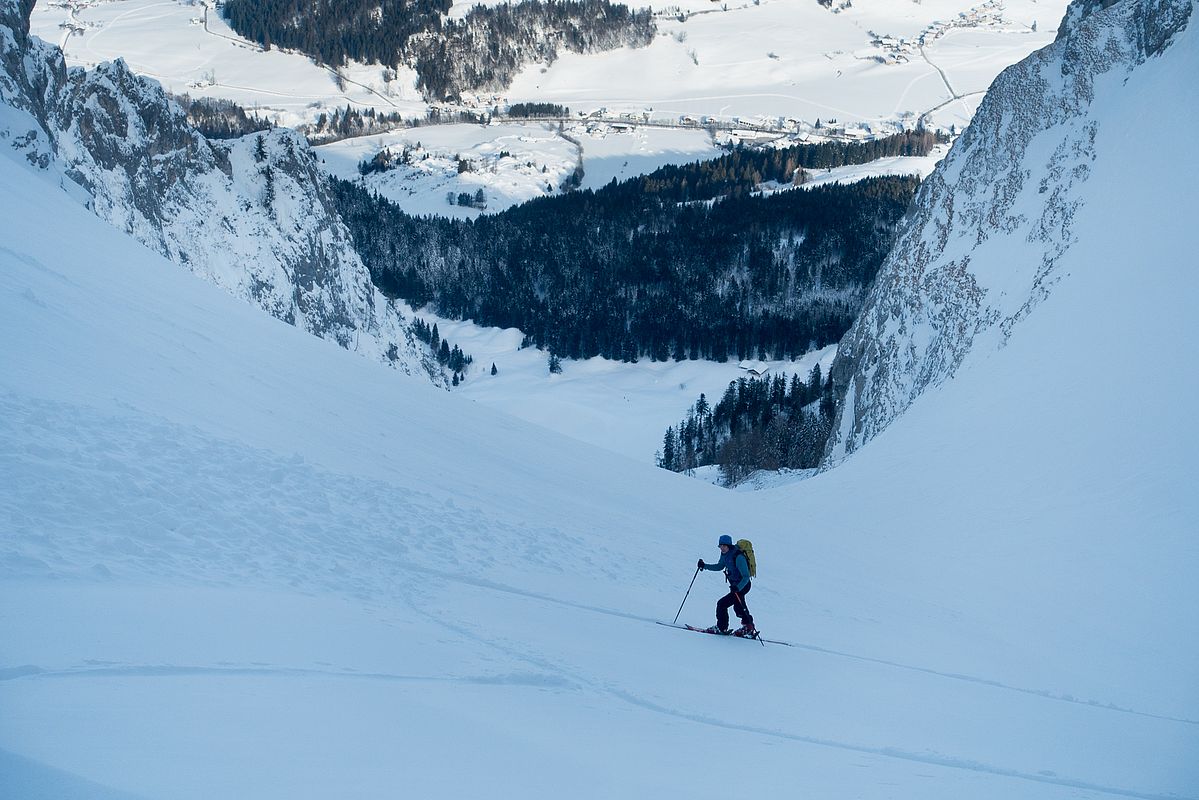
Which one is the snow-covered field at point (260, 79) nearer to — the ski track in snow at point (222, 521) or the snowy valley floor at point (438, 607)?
the snowy valley floor at point (438, 607)

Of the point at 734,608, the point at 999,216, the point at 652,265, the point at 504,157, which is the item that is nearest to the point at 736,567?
the point at 734,608

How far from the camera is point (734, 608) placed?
11.5 meters

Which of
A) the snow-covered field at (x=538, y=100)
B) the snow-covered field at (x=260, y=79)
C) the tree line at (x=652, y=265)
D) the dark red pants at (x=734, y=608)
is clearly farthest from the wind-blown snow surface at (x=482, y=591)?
the snow-covered field at (x=260, y=79)

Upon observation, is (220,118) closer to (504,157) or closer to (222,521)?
(504,157)

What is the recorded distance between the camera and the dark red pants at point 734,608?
11.4 metres

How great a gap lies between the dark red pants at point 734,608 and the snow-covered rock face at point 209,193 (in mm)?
35819

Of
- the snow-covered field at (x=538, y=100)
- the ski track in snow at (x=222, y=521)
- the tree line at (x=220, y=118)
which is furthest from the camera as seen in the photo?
the tree line at (x=220, y=118)

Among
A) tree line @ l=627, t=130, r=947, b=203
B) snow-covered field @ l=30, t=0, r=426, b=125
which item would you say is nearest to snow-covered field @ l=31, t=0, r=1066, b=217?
snow-covered field @ l=30, t=0, r=426, b=125

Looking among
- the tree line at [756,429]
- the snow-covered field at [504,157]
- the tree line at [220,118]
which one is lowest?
the tree line at [756,429]

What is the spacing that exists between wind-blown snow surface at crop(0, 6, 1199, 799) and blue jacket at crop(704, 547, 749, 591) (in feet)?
2.68

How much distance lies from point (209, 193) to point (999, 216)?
4795 cm

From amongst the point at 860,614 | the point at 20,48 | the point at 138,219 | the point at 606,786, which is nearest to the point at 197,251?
the point at 138,219

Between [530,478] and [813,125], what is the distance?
6502 inches

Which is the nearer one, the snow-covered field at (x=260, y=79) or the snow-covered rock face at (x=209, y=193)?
the snow-covered rock face at (x=209, y=193)
